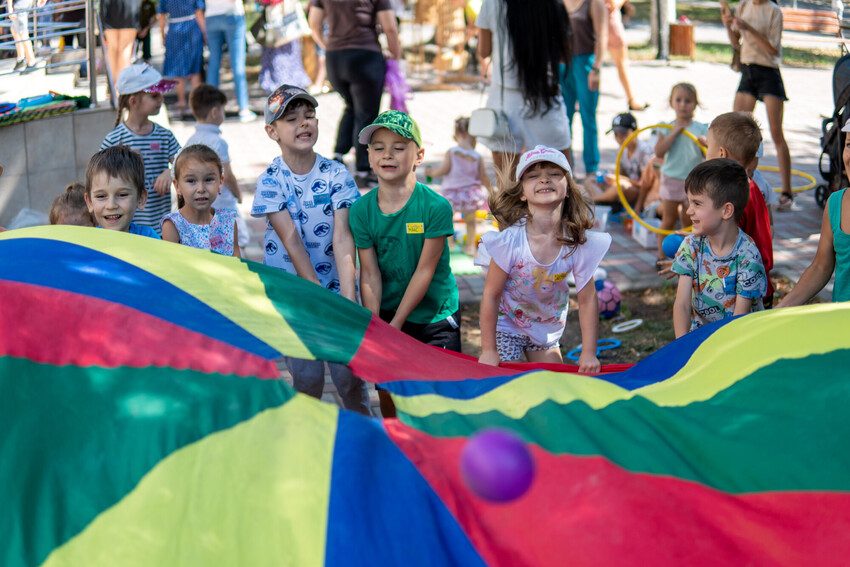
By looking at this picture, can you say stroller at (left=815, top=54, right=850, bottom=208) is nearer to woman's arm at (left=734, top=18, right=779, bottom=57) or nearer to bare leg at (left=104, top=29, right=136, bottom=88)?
woman's arm at (left=734, top=18, right=779, bottom=57)

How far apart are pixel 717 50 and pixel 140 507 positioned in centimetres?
1803

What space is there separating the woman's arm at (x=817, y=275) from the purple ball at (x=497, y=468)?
6.83 ft

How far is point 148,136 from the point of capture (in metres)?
6.24

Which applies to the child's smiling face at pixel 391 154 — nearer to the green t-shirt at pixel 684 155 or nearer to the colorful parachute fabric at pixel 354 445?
the colorful parachute fabric at pixel 354 445

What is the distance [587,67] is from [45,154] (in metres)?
4.85

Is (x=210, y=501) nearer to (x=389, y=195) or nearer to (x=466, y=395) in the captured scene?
(x=466, y=395)

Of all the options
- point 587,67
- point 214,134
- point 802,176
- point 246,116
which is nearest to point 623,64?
point 587,67

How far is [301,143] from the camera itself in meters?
4.70

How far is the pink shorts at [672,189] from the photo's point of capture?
7.68 meters

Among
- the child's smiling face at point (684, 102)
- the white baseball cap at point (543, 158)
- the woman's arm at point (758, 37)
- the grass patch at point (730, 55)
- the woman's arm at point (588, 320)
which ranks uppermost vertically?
the grass patch at point (730, 55)

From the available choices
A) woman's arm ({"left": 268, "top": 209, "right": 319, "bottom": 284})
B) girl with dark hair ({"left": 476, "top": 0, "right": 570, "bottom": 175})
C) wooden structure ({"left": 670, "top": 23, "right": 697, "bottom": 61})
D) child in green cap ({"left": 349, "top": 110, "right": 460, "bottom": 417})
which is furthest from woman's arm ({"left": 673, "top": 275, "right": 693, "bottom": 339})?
wooden structure ({"left": 670, "top": 23, "right": 697, "bottom": 61})

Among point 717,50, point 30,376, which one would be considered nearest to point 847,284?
point 30,376

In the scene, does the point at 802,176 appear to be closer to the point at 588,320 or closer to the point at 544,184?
the point at 588,320

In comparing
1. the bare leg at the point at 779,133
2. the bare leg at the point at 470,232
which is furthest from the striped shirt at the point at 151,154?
the bare leg at the point at 779,133
